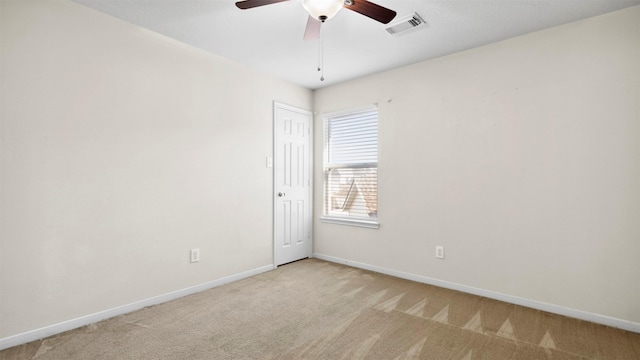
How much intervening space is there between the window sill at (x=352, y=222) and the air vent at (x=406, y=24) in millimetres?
2158

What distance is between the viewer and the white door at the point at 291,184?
4047 mm

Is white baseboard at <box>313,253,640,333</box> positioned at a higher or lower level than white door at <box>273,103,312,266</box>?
lower

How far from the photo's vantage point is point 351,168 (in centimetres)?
417

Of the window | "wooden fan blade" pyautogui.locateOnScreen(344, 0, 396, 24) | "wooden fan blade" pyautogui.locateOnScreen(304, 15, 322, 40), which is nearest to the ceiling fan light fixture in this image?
"wooden fan blade" pyautogui.locateOnScreen(344, 0, 396, 24)

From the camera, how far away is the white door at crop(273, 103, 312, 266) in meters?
4.05

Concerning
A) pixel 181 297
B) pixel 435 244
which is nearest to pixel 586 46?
pixel 435 244

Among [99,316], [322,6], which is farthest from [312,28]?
[99,316]

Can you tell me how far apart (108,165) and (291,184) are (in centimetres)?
216

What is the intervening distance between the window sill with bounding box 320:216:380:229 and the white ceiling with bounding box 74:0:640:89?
190 cm

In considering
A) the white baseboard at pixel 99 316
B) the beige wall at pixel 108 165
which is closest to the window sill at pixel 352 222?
the beige wall at pixel 108 165

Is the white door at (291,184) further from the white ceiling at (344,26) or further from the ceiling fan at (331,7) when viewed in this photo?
the ceiling fan at (331,7)

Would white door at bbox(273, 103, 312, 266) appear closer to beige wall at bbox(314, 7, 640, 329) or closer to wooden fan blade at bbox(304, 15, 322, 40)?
beige wall at bbox(314, 7, 640, 329)

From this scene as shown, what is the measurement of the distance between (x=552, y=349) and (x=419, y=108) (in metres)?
2.45

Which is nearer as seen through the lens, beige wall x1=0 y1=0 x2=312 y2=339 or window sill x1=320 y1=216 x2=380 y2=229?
beige wall x1=0 y1=0 x2=312 y2=339
